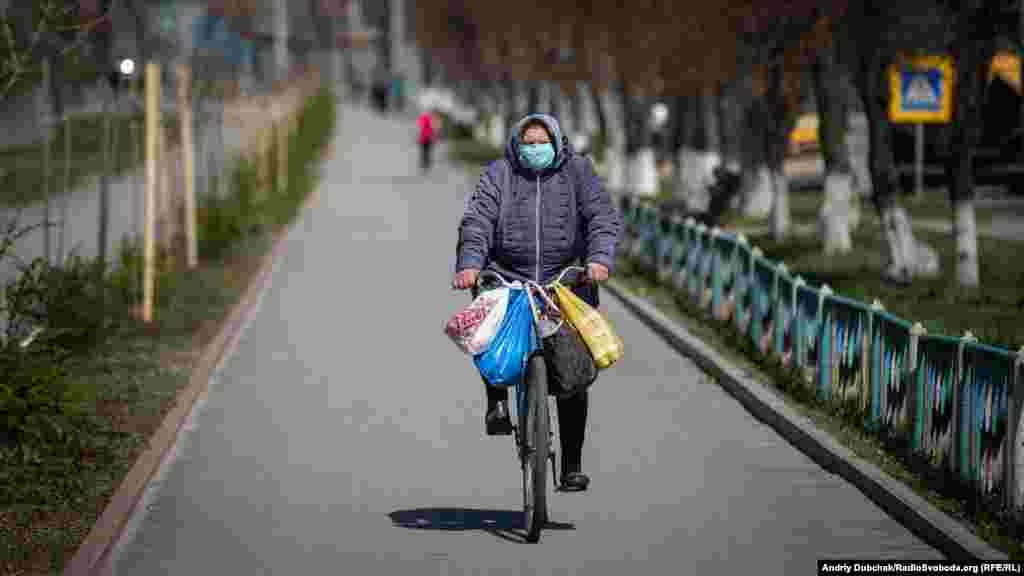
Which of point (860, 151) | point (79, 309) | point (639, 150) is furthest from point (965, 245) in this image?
point (860, 151)

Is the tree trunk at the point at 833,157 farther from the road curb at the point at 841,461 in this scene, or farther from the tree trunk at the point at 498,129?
the tree trunk at the point at 498,129

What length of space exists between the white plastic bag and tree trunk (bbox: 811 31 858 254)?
19870 millimetres

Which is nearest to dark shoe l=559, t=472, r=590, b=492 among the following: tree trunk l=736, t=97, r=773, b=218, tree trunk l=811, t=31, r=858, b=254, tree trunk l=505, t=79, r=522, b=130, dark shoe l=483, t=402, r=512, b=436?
dark shoe l=483, t=402, r=512, b=436

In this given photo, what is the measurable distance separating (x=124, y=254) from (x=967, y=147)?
29.2 ft

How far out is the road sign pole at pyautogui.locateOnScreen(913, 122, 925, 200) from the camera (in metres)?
41.2

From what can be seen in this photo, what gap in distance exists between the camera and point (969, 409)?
10555 millimetres

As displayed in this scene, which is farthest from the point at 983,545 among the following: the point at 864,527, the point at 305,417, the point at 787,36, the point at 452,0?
the point at 452,0

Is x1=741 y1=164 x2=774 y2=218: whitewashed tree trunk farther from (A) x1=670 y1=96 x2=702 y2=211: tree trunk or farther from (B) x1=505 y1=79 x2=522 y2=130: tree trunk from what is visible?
(B) x1=505 y1=79 x2=522 y2=130: tree trunk

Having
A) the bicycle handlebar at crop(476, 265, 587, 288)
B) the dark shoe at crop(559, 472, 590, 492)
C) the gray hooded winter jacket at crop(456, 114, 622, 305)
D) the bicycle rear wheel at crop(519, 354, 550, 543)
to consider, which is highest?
the gray hooded winter jacket at crop(456, 114, 622, 305)

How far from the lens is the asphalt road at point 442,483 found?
965 centimetres

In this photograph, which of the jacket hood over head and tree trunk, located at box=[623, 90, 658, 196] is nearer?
the jacket hood over head

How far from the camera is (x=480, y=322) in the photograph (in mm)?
9914

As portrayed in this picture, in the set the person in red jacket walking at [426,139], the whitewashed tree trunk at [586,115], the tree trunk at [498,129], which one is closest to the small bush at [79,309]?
the person in red jacket walking at [426,139]

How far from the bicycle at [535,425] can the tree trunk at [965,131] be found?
1461 cm
